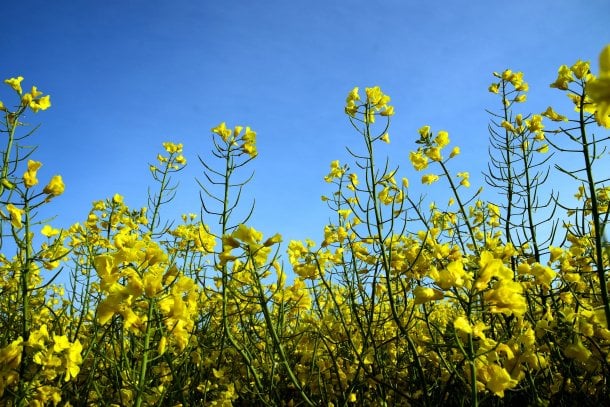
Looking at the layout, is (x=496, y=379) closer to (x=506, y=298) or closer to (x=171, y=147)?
(x=506, y=298)

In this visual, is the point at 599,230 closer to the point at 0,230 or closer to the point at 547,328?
the point at 547,328

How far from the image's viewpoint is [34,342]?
6.63 feet

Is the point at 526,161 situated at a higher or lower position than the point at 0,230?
higher

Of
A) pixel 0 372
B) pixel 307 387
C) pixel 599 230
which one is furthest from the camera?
pixel 307 387

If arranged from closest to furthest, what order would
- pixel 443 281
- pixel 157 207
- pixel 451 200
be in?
pixel 443 281 < pixel 451 200 < pixel 157 207

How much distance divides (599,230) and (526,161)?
62.9 inches

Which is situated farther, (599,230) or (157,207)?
(157,207)

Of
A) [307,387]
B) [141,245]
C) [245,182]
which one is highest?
[245,182]

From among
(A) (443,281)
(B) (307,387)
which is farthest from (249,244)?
(B) (307,387)

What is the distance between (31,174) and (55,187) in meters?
0.13

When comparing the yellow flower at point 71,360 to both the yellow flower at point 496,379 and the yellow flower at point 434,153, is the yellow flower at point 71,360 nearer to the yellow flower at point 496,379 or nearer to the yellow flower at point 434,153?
the yellow flower at point 496,379

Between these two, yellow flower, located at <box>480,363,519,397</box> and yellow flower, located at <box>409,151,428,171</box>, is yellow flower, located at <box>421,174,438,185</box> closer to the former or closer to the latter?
yellow flower, located at <box>409,151,428,171</box>

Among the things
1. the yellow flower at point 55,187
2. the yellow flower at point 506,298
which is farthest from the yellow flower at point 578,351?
the yellow flower at point 55,187

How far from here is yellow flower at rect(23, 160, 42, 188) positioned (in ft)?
7.24
